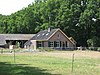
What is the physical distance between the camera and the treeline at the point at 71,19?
82875 millimetres

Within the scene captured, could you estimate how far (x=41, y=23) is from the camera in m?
96.0

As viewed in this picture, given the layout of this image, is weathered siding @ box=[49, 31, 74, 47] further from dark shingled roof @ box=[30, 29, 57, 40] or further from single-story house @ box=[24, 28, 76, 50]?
dark shingled roof @ box=[30, 29, 57, 40]

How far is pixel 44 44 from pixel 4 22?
114ft

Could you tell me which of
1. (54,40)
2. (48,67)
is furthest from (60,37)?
(48,67)

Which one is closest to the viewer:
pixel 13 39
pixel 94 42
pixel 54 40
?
pixel 94 42

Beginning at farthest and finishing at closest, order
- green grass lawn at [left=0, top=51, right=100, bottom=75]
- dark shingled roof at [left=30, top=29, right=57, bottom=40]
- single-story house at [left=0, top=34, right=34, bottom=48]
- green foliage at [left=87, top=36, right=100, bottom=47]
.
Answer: single-story house at [left=0, top=34, right=34, bottom=48] → dark shingled roof at [left=30, top=29, right=57, bottom=40] → green foliage at [left=87, top=36, right=100, bottom=47] → green grass lawn at [left=0, top=51, right=100, bottom=75]

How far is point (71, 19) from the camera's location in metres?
83.9

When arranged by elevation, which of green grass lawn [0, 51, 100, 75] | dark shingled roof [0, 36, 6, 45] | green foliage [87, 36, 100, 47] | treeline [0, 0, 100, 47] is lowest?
green grass lawn [0, 51, 100, 75]

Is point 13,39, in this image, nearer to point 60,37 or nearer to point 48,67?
point 60,37

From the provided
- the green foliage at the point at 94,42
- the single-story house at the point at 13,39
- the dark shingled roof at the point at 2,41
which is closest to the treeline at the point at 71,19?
the green foliage at the point at 94,42

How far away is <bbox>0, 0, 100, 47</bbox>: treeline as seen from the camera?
272 feet

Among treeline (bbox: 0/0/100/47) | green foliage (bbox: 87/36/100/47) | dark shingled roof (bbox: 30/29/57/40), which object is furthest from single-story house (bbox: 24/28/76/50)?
green foliage (bbox: 87/36/100/47)

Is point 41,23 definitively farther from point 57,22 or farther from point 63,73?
point 63,73

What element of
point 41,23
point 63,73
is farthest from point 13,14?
point 63,73
